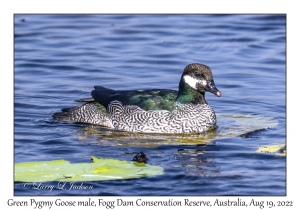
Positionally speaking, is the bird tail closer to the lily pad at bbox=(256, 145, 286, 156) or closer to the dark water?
the dark water

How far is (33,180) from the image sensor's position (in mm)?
11516

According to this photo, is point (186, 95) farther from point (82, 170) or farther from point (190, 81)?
point (82, 170)

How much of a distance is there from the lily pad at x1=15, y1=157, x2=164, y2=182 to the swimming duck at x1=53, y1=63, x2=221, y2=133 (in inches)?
92.0

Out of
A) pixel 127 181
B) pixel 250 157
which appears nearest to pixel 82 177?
pixel 127 181

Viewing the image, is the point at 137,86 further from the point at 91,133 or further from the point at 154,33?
the point at 154,33

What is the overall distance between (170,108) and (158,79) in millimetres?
4718

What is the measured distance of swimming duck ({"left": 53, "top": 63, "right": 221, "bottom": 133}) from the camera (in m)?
14.6

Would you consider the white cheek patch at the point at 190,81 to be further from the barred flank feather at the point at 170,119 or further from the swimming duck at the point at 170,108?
the barred flank feather at the point at 170,119

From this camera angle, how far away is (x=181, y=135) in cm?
1455

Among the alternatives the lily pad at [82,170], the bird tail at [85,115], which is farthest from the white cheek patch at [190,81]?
the lily pad at [82,170]

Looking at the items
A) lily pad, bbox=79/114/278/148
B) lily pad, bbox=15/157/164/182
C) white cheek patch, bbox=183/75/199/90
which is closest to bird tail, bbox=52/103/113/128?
lily pad, bbox=79/114/278/148

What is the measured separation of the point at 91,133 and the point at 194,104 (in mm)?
2165

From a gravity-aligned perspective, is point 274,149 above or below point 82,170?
above

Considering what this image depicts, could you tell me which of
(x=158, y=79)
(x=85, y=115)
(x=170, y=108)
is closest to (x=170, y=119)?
(x=170, y=108)
